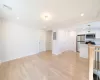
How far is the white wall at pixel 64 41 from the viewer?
6789 millimetres

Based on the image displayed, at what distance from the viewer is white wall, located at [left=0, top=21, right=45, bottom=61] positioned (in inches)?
180

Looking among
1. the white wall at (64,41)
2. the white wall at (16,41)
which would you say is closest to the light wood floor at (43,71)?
the white wall at (16,41)

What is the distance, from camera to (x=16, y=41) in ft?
17.3

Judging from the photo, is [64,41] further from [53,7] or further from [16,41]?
[53,7]

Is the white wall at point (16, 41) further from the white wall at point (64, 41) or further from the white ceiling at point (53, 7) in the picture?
the white wall at point (64, 41)

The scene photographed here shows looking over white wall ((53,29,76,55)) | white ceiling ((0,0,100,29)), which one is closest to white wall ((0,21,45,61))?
white ceiling ((0,0,100,29))

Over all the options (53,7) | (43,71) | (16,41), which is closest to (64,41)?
(16,41)

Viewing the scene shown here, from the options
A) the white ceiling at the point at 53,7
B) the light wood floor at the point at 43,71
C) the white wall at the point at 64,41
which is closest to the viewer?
the white ceiling at the point at 53,7

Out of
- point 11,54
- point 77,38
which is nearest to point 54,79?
point 11,54

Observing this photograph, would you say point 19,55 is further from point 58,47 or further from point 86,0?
point 86,0

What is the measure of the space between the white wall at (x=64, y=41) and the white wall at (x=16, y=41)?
6.71 ft

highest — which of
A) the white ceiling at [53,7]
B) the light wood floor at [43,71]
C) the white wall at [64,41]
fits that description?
the white ceiling at [53,7]

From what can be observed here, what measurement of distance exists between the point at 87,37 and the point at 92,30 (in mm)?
765

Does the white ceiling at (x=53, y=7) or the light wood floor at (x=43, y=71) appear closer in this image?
the white ceiling at (x=53, y=7)
